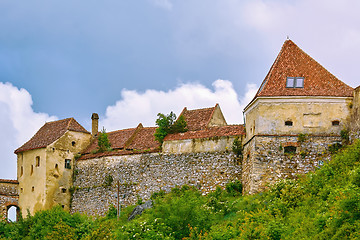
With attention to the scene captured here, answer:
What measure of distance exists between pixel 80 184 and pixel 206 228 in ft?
71.1

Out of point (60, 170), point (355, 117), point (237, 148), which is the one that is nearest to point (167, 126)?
point (237, 148)

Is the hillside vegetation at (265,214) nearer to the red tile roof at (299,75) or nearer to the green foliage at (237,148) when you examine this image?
the green foliage at (237,148)

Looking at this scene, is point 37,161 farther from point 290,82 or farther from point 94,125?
point 290,82

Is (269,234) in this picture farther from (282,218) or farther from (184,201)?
(184,201)

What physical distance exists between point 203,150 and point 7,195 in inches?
778

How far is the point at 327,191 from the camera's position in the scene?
34.0m

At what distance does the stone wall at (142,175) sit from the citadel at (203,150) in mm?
79

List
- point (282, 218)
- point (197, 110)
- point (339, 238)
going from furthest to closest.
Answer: point (197, 110), point (282, 218), point (339, 238)

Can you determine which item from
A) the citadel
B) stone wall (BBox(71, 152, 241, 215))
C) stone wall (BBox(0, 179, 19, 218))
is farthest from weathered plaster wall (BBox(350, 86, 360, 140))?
stone wall (BBox(0, 179, 19, 218))

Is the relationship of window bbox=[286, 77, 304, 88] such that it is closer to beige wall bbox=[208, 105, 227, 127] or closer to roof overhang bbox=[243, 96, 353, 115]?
roof overhang bbox=[243, 96, 353, 115]

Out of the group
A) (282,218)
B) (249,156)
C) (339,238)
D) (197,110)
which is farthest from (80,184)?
(339,238)

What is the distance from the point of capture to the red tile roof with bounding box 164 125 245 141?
47.3 m

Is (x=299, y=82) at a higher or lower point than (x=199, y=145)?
higher

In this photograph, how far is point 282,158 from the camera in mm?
41750
